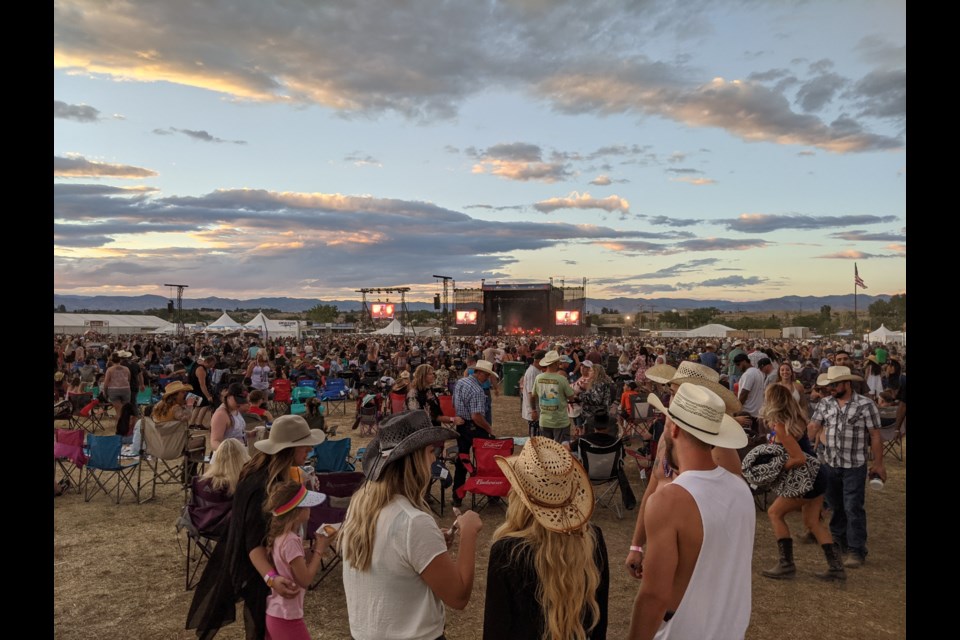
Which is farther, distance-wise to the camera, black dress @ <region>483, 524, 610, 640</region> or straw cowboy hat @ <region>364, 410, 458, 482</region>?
straw cowboy hat @ <region>364, 410, 458, 482</region>

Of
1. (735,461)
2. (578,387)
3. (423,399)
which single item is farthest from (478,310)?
(735,461)

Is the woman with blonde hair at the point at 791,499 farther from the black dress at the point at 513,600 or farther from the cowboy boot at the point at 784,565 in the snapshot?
the black dress at the point at 513,600

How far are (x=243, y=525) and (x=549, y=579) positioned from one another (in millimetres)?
1962

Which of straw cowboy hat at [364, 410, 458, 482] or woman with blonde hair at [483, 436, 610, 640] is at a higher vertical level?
straw cowboy hat at [364, 410, 458, 482]

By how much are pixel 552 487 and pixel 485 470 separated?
5343 mm

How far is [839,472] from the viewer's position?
5914 millimetres

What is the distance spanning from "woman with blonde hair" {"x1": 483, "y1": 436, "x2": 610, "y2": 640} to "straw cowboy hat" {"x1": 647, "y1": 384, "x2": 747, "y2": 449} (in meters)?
0.66

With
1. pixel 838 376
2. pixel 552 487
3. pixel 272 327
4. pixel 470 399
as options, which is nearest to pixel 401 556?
pixel 552 487

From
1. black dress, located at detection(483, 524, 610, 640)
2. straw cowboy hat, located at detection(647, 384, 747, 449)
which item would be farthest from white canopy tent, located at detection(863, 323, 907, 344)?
black dress, located at detection(483, 524, 610, 640)

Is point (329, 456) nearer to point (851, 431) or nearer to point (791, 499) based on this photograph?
point (791, 499)

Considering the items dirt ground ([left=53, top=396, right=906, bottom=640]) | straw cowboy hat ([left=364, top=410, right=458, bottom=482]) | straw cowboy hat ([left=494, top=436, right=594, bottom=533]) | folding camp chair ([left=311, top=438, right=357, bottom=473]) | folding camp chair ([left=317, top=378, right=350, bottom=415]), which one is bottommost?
dirt ground ([left=53, top=396, right=906, bottom=640])

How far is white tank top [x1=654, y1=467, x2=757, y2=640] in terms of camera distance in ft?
7.78

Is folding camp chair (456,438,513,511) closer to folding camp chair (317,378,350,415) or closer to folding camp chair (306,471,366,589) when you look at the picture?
folding camp chair (306,471,366,589)

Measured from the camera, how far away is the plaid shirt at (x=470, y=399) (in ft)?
26.5
